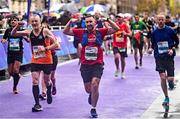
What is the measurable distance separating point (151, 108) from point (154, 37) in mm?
1388

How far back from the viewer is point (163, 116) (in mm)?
9406

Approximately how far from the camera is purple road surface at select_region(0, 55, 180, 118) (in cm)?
992

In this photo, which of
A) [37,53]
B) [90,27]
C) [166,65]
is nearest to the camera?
[90,27]

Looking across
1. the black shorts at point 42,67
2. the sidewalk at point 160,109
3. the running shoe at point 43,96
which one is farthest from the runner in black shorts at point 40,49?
the sidewalk at point 160,109

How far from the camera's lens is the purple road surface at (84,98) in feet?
32.6

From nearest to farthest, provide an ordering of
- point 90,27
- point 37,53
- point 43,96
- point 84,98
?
point 90,27, point 37,53, point 43,96, point 84,98

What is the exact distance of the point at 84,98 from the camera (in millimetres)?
11828

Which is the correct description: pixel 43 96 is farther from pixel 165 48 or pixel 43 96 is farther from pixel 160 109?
pixel 165 48

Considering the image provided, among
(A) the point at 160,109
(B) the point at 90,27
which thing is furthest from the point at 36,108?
(A) the point at 160,109

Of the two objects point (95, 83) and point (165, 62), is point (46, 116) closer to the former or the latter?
point (95, 83)

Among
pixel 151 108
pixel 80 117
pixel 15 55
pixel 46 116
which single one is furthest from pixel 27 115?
pixel 15 55

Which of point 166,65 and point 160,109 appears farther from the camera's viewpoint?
point 160,109

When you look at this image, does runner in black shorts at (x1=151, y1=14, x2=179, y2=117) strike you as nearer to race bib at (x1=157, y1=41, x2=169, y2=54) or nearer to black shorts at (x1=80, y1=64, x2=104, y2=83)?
race bib at (x1=157, y1=41, x2=169, y2=54)

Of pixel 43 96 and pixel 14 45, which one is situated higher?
pixel 14 45
